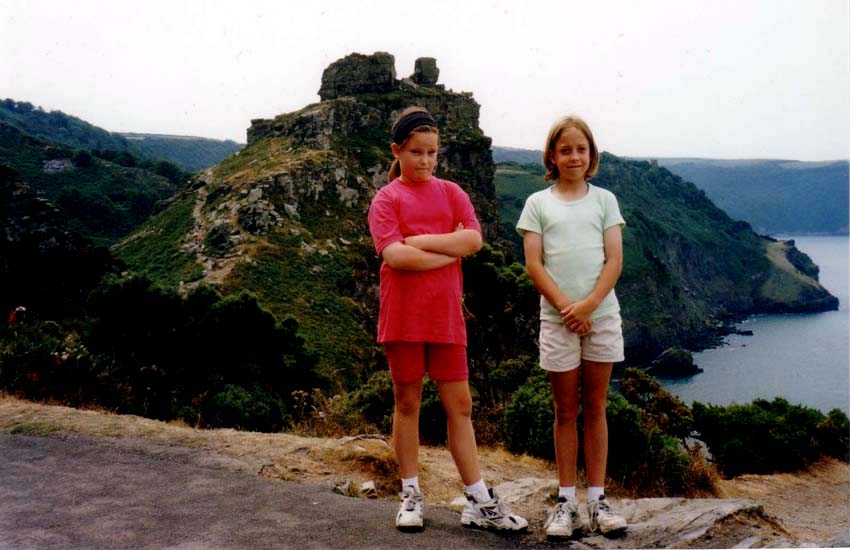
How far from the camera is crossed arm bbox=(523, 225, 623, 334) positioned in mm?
3271

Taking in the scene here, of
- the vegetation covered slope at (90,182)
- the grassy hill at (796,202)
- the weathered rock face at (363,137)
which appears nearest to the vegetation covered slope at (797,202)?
the grassy hill at (796,202)

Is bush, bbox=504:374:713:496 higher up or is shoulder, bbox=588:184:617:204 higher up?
shoulder, bbox=588:184:617:204

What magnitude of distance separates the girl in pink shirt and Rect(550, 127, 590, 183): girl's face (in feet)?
1.78

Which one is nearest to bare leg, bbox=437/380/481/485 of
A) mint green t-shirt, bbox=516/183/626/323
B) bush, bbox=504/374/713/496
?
mint green t-shirt, bbox=516/183/626/323

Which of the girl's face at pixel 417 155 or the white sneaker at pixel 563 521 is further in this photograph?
the girl's face at pixel 417 155

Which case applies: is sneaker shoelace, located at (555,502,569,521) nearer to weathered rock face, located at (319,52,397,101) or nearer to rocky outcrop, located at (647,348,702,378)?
weathered rock face, located at (319,52,397,101)

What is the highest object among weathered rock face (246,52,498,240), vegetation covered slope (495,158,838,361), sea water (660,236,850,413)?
weathered rock face (246,52,498,240)

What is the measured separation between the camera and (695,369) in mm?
81500

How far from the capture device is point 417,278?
3342mm

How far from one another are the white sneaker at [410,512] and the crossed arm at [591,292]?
1.18 metres

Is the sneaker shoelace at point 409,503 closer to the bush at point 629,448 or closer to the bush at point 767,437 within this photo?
the bush at point 629,448

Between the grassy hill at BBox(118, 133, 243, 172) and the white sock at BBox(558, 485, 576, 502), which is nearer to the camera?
the white sock at BBox(558, 485, 576, 502)

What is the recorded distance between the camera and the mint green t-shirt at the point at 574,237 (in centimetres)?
338

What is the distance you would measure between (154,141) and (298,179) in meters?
133
